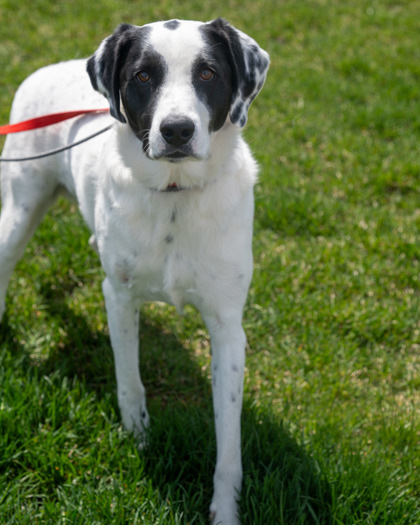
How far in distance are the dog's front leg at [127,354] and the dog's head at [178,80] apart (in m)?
0.70

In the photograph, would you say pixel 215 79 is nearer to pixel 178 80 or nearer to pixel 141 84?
pixel 178 80

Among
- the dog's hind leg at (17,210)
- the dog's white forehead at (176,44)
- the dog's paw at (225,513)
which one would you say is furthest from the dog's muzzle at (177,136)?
the dog's paw at (225,513)

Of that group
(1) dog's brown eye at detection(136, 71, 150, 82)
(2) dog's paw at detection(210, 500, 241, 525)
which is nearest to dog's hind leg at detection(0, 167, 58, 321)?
(1) dog's brown eye at detection(136, 71, 150, 82)

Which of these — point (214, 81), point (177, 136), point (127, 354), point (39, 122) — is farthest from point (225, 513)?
point (39, 122)

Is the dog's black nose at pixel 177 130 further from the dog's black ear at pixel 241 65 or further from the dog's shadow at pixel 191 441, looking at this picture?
the dog's shadow at pixel 191 441

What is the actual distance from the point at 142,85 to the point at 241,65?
14.5 inches

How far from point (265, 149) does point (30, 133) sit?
7.53ft

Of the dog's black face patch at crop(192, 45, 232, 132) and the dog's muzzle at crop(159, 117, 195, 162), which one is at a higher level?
the dog's black face patch at crop(192, 45, 232, 132)

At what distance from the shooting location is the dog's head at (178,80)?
2246 millimetres

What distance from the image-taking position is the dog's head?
7.37 feet

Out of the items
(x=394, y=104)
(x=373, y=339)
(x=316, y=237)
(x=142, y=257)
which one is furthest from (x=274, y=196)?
(x=142, y=257)

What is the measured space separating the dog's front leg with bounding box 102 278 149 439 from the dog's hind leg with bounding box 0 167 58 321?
2.20 feet

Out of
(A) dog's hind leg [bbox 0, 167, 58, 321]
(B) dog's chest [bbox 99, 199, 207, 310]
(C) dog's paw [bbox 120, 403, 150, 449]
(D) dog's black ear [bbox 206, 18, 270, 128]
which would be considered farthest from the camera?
(A) dog's hind leg [bbox 0, 167, 58, 321]

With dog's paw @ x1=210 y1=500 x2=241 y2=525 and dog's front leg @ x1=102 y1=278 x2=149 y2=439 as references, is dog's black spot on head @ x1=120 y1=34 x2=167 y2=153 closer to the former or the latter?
dog's front leg @ x1=102 y1=278 x2=149 y2=439
